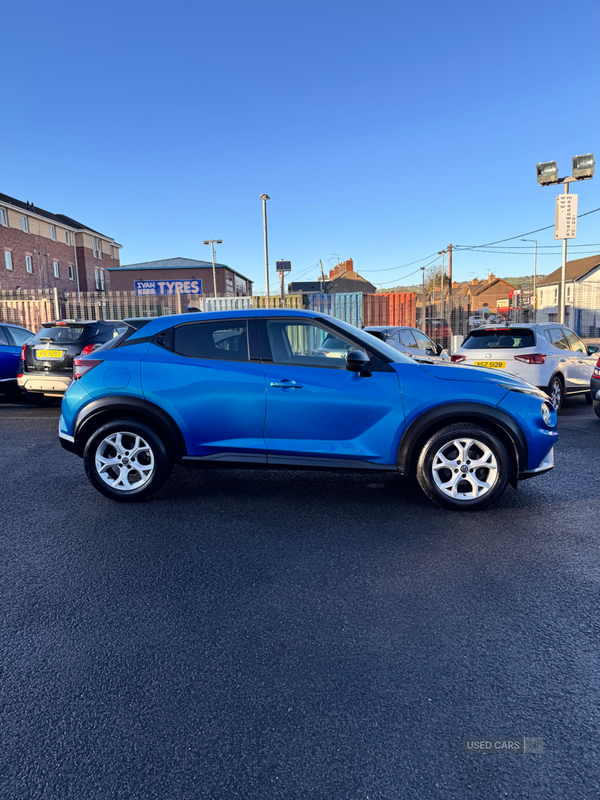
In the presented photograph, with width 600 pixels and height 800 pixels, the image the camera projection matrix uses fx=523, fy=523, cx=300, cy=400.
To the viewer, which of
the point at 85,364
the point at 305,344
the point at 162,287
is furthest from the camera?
the point at 162,287

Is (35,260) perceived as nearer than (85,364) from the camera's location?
No

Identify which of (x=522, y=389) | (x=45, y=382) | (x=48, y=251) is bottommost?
(x=45, y=382)

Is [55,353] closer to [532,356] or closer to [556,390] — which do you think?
[532,356]

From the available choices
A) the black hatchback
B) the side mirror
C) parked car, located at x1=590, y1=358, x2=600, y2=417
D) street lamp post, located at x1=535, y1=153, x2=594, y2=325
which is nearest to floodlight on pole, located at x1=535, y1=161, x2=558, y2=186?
street lamp post, located at x1=535, y1=153, x2=594, y2=325

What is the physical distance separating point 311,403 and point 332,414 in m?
0.20

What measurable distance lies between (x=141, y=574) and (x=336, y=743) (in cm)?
185

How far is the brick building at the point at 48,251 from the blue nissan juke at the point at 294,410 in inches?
1611

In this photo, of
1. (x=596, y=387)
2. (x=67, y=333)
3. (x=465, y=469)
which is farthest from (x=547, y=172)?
(x=465, y=469)

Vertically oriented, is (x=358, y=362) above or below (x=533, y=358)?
above

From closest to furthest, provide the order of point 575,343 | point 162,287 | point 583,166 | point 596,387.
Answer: point 596,387
point 575,343
point 583,166
point 162,287

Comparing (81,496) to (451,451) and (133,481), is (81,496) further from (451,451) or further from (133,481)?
(451,451)

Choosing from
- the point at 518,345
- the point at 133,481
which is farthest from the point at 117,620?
the point at 518,345

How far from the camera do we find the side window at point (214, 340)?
4750mm

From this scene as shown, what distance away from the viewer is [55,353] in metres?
9.49
